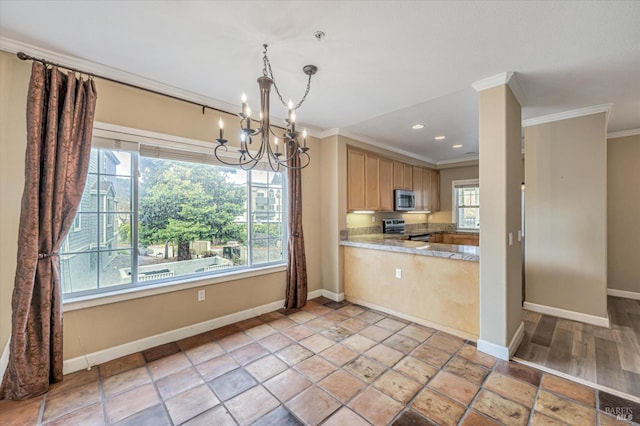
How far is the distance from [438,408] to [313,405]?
0.87 meters

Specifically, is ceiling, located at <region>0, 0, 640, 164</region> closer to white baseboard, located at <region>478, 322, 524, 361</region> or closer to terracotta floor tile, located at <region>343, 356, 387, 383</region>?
white baseboard, located at <region>478, 322, 524, 361</region>

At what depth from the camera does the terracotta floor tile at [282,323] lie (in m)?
3.16

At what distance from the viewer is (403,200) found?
5355 mm

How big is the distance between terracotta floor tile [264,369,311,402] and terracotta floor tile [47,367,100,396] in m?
1.46

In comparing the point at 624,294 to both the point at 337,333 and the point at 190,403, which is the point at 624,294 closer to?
the point at 337,333

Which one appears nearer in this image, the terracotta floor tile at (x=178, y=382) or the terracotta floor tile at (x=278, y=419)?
the terracotta floor tile at (x=278, y=419)

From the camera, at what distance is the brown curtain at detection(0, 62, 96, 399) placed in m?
1.96

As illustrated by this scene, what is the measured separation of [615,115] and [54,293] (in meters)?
6.31

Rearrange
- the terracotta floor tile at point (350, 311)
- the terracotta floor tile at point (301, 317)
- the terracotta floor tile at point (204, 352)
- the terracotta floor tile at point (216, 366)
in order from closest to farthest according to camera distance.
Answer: the terracotta floor tile at point (216, 366) → the terracotta floor tile at point (204, 352) → the terracotta floor tile at point (301, 317) → the terracotta floor tile at point (350, 311)

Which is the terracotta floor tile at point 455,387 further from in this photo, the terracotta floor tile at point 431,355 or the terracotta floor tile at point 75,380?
the terracotta floor tile at point 75,380

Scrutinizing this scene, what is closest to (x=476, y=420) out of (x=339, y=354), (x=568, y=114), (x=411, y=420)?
(x=411, y=420)

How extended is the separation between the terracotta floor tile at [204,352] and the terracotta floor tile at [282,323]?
0.68 m

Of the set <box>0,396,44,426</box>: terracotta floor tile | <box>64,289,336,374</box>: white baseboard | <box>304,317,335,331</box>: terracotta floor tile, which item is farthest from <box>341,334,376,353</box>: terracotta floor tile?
<box>0,396,44,426</box>: terracotta floor tile

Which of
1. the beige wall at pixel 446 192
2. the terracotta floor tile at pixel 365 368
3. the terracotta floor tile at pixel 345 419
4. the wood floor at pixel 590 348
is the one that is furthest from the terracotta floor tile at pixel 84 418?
the beige wall at pixel 446 192
